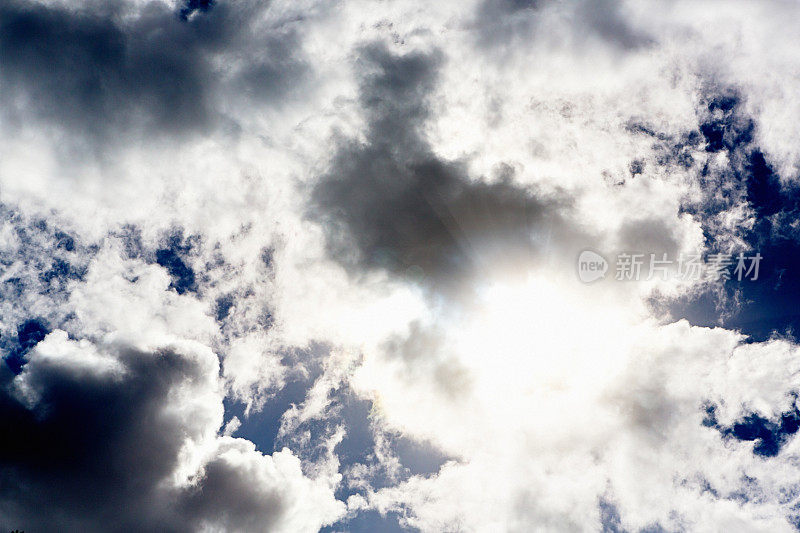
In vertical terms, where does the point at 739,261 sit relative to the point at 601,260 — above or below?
below

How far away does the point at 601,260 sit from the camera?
2480 inches

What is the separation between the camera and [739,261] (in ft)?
179

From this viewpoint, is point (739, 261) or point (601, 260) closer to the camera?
point (739, 261)

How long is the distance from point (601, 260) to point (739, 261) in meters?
18.5
